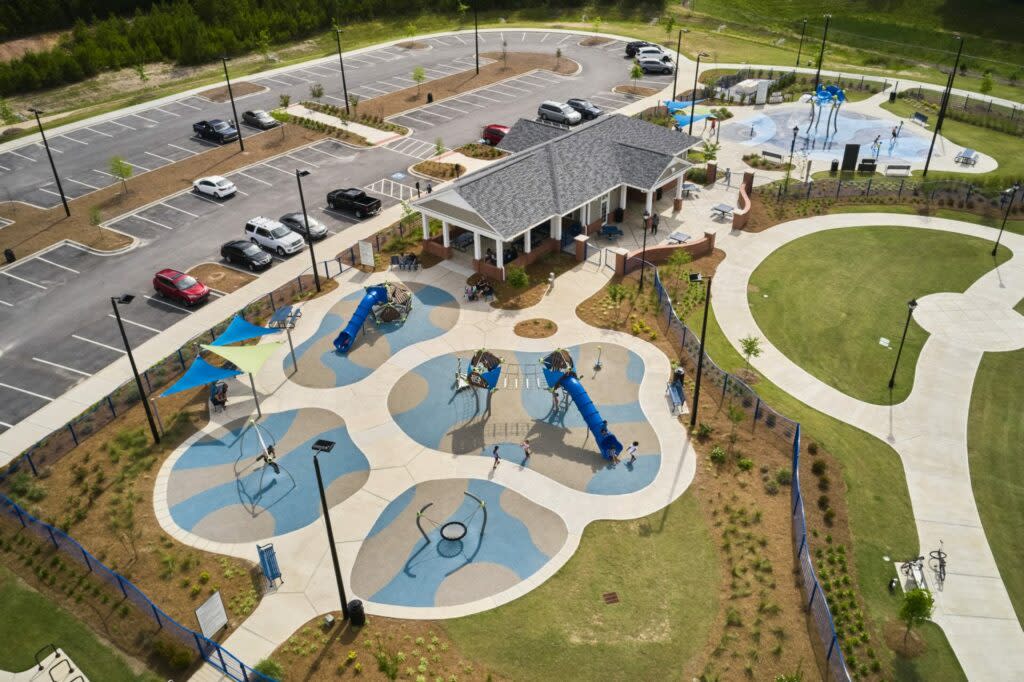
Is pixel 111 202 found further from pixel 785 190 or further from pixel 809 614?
pixel 809 614

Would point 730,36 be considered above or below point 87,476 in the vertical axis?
above

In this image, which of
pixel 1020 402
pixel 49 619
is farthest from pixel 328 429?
pixel 1020 402

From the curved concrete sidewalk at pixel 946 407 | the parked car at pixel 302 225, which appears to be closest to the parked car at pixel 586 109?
the curved concrete sidewalk at pixel 946 407

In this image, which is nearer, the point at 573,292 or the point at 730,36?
the point at 573,292

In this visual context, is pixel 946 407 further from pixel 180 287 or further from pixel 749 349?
pixel 180 287

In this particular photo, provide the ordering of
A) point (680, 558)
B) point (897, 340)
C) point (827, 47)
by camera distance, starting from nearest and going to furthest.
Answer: point (680, 558)
point (897, 340)
point (827, 47)
